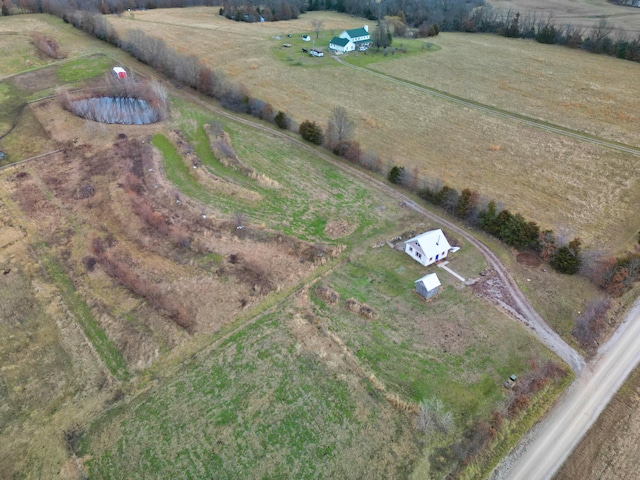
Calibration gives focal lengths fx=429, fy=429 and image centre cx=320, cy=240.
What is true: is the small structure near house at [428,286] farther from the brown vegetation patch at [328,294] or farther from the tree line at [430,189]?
the tree line at [430,189]

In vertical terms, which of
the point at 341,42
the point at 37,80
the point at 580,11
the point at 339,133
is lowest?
the point at 339,133

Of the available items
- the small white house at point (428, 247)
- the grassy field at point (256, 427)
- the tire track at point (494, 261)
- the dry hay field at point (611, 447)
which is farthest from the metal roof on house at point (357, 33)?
the dry hay field at point (611, 447)

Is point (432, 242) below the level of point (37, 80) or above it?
below

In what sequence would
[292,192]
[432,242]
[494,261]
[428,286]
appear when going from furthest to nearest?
[292,192] < [494,261] < [432,242] < [428,286]

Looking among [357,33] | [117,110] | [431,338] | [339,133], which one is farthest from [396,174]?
[357,33]

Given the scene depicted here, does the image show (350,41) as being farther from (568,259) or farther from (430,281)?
(430,281)

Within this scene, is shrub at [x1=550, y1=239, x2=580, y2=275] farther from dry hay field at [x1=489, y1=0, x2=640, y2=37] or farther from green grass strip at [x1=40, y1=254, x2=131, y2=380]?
dry hay field at [x1=489, y1=0, x2=640, y2=37]
